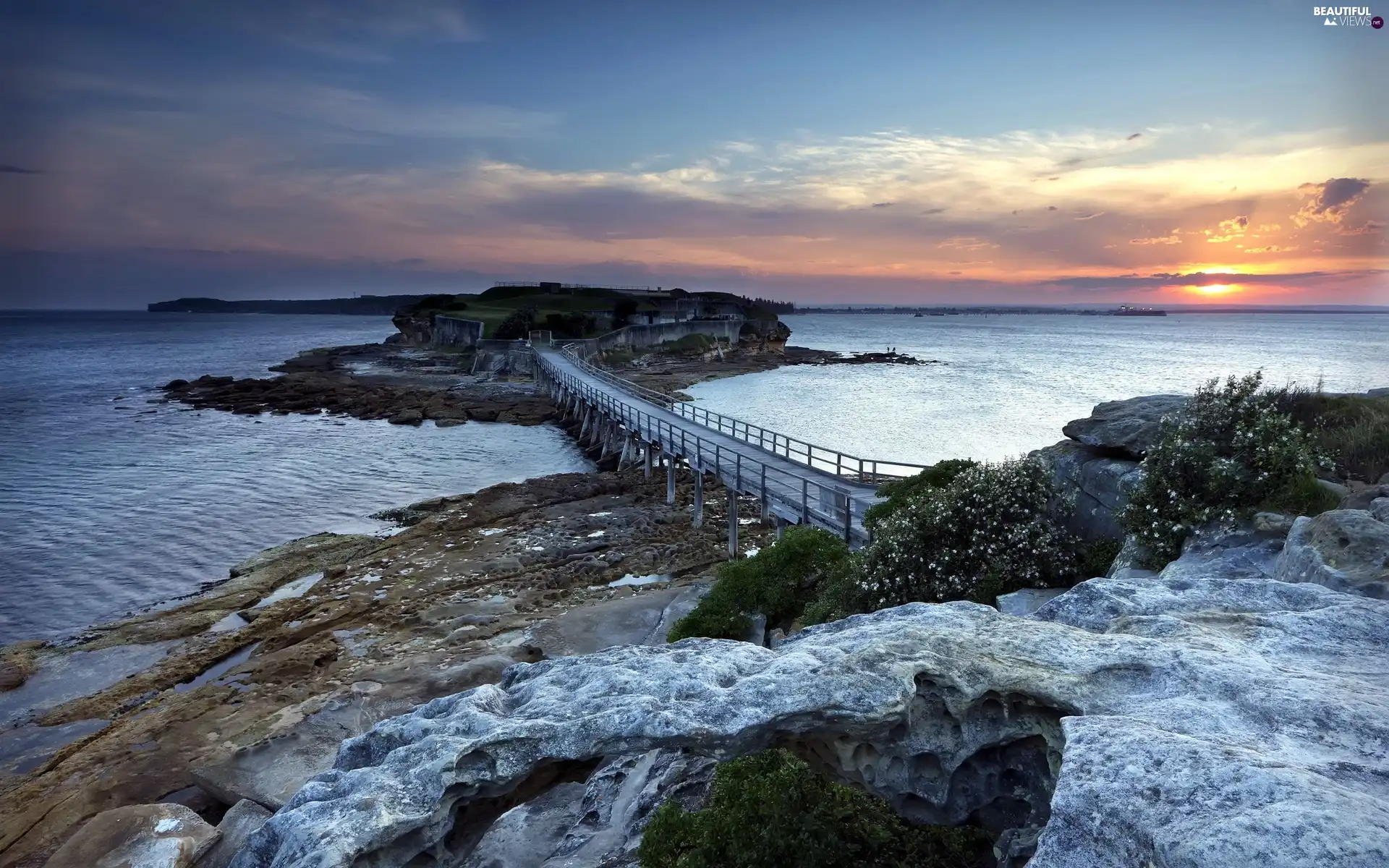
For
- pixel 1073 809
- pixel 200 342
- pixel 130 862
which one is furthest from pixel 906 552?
pixel 200 342

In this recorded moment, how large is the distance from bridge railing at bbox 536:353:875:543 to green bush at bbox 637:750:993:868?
32.9 feet

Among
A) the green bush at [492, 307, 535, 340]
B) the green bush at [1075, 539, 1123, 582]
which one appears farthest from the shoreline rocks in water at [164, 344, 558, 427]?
the green bush at [1075, 539, 1123, 582]

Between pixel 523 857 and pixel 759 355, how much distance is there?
97.0 meters

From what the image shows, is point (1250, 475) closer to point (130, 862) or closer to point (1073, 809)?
point (1073, 809)

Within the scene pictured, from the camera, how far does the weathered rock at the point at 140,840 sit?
8461 millimetres

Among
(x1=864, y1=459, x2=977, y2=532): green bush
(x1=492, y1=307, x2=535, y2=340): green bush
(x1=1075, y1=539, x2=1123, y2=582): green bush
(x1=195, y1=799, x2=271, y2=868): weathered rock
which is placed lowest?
(x1=195, y1=799, x2=271, y2=868): weathered rock

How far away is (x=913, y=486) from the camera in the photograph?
15398 millimetres

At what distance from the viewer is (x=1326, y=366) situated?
89875 mm

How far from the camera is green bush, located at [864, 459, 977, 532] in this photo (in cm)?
1480

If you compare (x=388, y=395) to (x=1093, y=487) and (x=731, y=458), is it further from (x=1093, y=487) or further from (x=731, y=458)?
(x=1093, y=487)

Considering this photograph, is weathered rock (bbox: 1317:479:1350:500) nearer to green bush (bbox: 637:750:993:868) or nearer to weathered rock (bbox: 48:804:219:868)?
green bush (bbox: 637:750:993:868)

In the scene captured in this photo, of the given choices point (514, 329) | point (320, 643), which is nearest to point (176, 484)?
point (320, 643)

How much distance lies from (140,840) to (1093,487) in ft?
48.1

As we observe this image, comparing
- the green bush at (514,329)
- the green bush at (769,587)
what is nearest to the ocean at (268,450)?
the green bush at (769,587)
